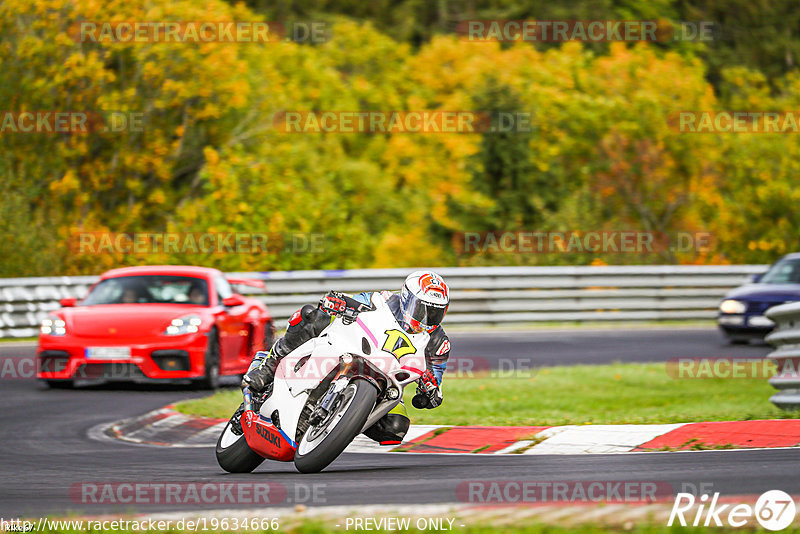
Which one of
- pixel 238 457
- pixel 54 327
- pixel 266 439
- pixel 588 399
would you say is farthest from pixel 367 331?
pixel 54 327

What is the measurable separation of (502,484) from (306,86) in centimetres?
3826

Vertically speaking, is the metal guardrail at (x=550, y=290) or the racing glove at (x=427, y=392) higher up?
the racing glove at (x=427, y=392)

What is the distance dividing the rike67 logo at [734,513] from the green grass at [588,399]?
167 inches

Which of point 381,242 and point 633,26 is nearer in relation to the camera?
point 381,242

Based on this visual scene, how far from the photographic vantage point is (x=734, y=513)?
592 cm

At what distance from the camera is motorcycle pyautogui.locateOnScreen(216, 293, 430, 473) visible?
284 inches

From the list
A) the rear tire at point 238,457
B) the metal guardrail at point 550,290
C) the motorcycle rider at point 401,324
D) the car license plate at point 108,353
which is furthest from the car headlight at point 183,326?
the metal guardrail at point 550,290

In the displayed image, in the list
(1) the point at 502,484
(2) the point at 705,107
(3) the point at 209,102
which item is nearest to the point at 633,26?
(2) the point at 705,107

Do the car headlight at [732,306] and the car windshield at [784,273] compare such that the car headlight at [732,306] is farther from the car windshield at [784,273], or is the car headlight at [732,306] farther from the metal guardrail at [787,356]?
the metal guardrail at [787,356]

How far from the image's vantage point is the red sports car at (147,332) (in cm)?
1351

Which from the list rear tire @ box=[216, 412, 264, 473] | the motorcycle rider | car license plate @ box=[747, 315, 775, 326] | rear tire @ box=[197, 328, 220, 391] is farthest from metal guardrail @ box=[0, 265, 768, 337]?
the motorcycle rider

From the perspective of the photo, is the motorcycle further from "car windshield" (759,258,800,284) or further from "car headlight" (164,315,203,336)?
"car windshield" (759,258,800,284)

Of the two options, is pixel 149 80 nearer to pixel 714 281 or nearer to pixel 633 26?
pixel 714 281

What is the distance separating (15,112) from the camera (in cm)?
2795
